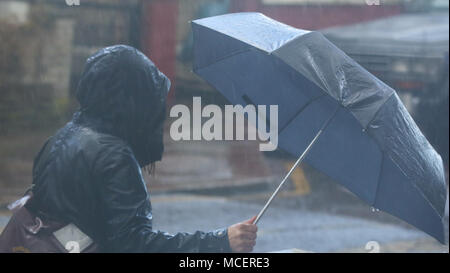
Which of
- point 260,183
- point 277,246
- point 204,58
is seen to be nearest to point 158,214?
point 277,246

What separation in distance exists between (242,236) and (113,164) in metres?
0.53

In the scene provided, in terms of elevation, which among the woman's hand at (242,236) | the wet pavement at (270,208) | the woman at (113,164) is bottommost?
the wet pavement at (270,208)

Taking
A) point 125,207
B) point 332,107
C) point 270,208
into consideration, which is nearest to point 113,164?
point 125,207

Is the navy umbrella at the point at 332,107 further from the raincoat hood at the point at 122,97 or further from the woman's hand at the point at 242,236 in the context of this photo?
the raincoat hood at the point at 122,97

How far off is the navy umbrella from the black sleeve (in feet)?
1.39

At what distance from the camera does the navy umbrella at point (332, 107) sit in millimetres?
2984

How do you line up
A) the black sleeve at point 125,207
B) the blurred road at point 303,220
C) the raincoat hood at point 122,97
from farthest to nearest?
the blurred road at point 303,220
the raincoat hood at point 122,97
the black sleeve at point 125,207

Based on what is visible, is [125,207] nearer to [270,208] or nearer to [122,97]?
[122,97]

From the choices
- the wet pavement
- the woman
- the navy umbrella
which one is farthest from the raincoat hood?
the wet pavement

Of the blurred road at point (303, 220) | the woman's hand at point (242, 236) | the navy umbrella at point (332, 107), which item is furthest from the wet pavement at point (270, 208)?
the woman's hand at point (242, 236)

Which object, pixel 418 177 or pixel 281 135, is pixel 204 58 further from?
pixel 418 177

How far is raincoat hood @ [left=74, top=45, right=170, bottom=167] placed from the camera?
291 centimetres
